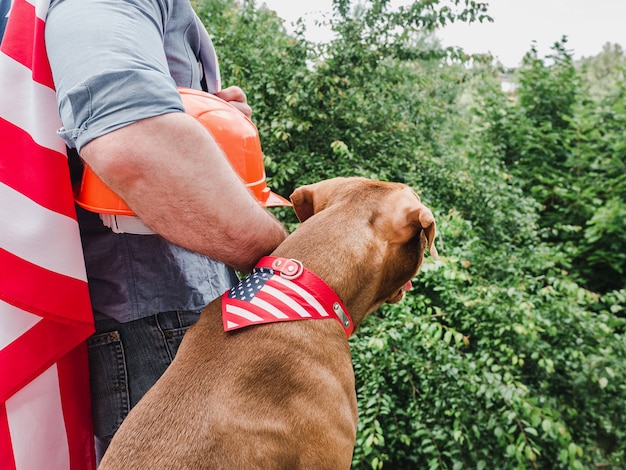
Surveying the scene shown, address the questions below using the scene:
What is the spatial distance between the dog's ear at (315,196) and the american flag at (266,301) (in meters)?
0.62

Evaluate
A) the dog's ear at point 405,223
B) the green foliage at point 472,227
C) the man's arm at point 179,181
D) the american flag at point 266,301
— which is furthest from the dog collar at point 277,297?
the green foliage at point 472,227

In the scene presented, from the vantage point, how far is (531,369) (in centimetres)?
468

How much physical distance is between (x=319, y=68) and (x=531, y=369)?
11.7 feet

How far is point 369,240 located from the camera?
1958 mm

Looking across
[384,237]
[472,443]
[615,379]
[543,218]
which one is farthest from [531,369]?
[543,218]

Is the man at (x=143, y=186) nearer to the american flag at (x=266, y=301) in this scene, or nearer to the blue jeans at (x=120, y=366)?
the blue jeans at (x=120, y=366)

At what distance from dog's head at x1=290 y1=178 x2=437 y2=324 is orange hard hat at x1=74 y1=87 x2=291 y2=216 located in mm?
325

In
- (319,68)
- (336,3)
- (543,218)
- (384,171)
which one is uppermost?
(336,3)

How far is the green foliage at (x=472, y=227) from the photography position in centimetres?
372

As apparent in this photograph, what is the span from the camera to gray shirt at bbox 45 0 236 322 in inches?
49.0

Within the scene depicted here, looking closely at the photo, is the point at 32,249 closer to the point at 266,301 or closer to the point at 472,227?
the point at 266,301

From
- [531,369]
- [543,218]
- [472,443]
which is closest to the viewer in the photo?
[472,443]

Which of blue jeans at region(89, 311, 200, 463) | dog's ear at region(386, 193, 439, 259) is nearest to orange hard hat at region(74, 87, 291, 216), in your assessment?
blue jeans at region(89, 311, 200, 463)

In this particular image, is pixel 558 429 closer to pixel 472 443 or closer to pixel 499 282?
pixel 472 443
